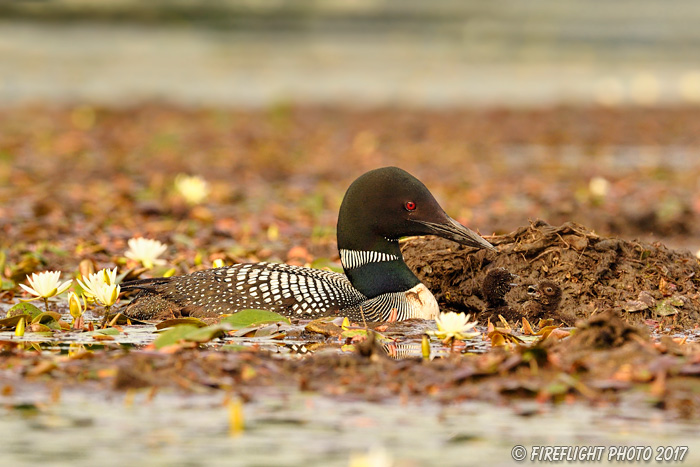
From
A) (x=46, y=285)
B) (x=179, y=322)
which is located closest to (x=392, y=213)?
(x=179, y=322)

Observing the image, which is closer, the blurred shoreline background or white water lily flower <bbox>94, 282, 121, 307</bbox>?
white water lily flower <bbox>94, 282, 121, 307</bbox>

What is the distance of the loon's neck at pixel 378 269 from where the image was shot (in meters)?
6.20

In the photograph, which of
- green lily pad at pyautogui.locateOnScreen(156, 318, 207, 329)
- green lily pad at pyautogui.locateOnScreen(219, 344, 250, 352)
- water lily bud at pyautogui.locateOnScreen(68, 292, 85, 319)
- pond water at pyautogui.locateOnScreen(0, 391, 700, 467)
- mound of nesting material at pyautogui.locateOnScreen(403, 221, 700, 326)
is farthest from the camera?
mound of nesting material at pyautogui.locateOnScreen(403, 221, 700, 326)

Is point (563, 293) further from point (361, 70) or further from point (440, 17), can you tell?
point (440, 17)

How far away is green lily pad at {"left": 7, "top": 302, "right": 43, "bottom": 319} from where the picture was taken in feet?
19.1

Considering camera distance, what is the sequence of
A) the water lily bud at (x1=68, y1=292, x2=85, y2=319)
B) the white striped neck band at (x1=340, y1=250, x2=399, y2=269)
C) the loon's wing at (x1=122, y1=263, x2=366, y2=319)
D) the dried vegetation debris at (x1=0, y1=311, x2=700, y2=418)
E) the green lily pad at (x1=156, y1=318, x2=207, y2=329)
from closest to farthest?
the dried vegetation debris at (x1=0, y1=311, x2=700, y2=418)
the green lily pad at (x1=156, y1=318, x2=207, y2=329)
the water lily bud at (x1=68, y1=292, x2=85, y2=319)
the loon's wing at (x1=122, y1=263, x2=366, y2=319)
the white striped neck band at (x1=340, y1=250, x2=399, y2=269)

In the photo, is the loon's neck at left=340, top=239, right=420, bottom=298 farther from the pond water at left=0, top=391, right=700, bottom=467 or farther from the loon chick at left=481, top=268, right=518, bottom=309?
the pond water at left=0, top=391, right=700, bottom=467

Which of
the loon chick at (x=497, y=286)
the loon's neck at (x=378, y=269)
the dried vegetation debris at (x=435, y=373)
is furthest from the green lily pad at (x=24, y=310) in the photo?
the loon chick at (x=497, y=286)

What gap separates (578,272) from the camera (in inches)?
247

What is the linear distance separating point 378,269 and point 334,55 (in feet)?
92.0

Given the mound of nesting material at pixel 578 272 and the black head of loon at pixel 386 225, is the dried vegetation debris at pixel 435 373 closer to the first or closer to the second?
the mound of nesting material at pixel 578 272

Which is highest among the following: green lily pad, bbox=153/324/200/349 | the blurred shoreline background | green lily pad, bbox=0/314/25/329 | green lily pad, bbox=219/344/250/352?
the blurred shoreline background

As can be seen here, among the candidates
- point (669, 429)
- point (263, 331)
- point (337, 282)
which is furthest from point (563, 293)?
point (669, 429)

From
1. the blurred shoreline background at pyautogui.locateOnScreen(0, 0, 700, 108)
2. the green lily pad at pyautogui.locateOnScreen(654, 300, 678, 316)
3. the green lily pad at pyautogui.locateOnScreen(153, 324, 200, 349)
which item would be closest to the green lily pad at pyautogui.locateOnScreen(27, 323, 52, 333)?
the green lily pad at pyautogui.locateOnScreen(153, 324, 200, 349)
